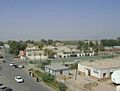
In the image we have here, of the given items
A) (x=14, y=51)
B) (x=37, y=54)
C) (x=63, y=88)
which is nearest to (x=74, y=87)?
(x=63, y=88)

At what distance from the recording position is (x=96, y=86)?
2308 cm

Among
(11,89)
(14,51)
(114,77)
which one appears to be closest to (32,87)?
(11,89)

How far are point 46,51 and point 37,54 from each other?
109 inches

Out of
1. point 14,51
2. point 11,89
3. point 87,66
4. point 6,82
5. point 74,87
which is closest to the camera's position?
point 74,87

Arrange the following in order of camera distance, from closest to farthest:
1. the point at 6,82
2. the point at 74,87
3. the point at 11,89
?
the point at 74,87
the point at 11,89
the point at 6,82

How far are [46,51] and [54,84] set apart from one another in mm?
35625

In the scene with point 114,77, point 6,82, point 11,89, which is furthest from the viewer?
point 6,82

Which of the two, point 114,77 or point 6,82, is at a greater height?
point 114,77

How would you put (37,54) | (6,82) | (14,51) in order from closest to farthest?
(6,82) → (37,54) → (14,51)

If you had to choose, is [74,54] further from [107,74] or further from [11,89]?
[11,89]

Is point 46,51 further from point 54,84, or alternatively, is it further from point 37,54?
point 54,84

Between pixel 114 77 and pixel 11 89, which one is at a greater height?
pixel 114 77

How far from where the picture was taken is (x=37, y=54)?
5997 cm

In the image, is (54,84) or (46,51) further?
(46,51)
